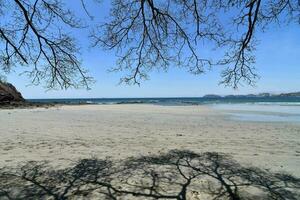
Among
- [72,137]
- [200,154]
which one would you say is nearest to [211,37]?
[200,154]

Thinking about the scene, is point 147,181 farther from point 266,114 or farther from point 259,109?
point 259,109

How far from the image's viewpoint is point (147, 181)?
531 centimetres

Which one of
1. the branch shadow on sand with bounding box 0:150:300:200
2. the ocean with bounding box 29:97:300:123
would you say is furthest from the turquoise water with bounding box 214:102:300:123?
the branch shadow on sand with bounding box 0:150:300:200

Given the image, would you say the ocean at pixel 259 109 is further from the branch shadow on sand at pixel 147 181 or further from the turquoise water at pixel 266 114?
the branch shadow on sand at pixel 147 181

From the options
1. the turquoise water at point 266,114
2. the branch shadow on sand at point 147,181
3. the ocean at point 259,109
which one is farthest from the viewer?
the ocean at point 259,109

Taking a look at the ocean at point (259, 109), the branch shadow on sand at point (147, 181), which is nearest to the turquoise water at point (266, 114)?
the ocean at point (259, 109)

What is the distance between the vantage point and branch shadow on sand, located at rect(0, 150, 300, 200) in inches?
186

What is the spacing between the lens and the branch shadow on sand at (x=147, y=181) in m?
4.72

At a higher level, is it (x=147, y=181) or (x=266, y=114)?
(x=147, y=181)

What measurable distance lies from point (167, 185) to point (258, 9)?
413 cm

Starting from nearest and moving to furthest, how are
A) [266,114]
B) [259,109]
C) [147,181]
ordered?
[147,181], [266,114], [259,109]

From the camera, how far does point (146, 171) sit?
5.91 meters

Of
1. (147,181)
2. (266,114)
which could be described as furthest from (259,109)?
(147,181)

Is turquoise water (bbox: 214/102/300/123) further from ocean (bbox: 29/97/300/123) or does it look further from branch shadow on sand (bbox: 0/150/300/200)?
branch shadow on sand (bbox: 0/150/300/200)
